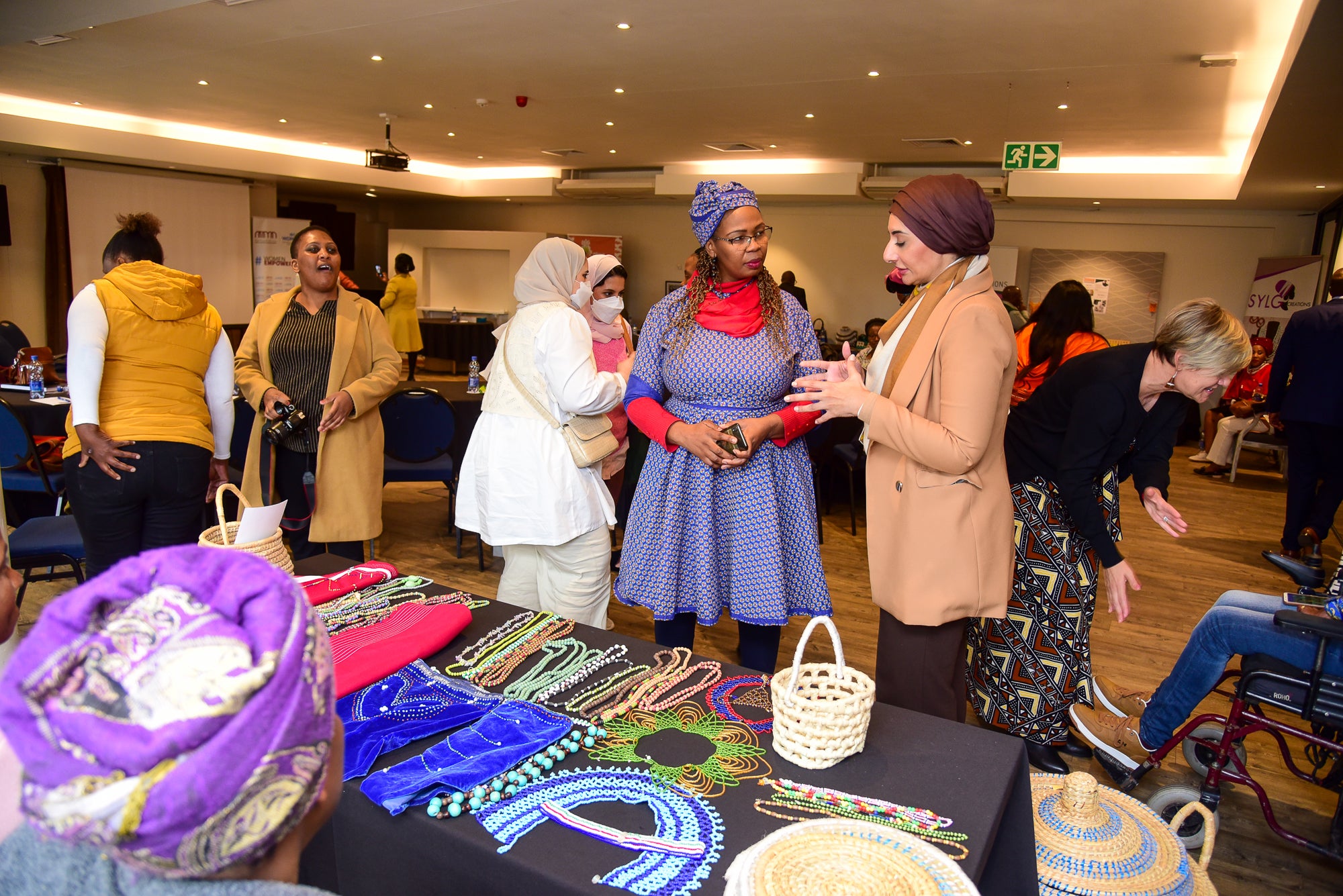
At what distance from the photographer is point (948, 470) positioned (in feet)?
5.98

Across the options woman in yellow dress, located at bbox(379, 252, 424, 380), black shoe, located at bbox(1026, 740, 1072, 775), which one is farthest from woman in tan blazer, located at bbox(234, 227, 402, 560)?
woman in yellow dress, located at bbox(379, 252, 424, 380)

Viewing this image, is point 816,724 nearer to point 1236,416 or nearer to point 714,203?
point 714,203

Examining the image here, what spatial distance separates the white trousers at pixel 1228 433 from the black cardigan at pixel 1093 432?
641 cm

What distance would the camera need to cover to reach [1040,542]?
248 centimetres

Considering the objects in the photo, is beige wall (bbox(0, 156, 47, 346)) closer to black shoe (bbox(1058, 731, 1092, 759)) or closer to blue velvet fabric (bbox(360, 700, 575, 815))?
blue velvet fabric (bbox(360, 700, 575, 815))

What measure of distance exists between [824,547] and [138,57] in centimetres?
677

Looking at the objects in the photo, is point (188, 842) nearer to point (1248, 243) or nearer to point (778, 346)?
point (778, 346)

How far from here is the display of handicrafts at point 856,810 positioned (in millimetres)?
1123

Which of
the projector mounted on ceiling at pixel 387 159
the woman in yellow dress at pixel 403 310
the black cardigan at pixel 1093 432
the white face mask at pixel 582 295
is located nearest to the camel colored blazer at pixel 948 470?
the black cardigan at pixel 1093 432

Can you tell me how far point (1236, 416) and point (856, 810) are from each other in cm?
823

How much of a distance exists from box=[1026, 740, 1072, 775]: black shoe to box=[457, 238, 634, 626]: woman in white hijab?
139cm

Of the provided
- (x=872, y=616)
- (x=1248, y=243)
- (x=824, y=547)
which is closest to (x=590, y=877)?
(x=872, y=616)

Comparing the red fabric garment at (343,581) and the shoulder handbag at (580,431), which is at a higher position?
the shoulder handbag at (580,431)

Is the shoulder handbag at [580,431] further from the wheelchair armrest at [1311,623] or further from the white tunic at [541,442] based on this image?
the wheelchair armrest at [1311,623]
